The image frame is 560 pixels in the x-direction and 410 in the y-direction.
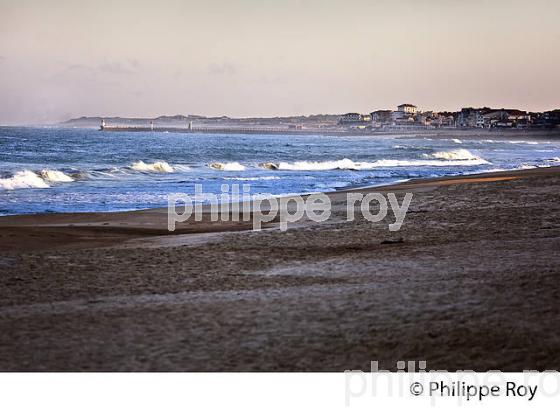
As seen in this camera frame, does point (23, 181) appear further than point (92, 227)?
Yes

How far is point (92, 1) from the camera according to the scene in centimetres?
1694

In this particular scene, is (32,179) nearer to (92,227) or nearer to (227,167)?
(92,227)

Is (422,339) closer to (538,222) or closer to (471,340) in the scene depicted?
(471,340)

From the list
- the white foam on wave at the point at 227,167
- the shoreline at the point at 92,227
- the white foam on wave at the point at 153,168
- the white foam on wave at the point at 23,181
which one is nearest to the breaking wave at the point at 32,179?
the white foam on wave at the point at 23,181

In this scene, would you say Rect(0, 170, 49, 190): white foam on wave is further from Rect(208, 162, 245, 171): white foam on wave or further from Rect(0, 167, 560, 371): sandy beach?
Rect(0, 167, 560, 371): sandy beach

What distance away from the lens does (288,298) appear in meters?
3.11

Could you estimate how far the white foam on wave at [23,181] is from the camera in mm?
12016
